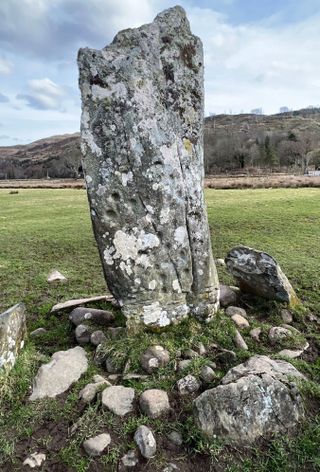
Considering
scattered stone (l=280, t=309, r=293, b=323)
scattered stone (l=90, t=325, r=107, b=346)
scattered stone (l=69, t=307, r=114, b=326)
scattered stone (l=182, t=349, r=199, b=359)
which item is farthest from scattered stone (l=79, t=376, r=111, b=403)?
scattered stone (l=280, t=309, r=293, b=323)

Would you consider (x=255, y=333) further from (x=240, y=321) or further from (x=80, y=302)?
(x=80, y=302)

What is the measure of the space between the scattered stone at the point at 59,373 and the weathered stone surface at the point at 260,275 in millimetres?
4122

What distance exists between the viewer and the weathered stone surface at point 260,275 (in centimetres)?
748

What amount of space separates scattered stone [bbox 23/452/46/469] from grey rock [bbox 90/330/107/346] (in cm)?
217

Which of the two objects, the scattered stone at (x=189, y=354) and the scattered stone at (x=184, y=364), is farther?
the scattered stone at (x=189, y=354)

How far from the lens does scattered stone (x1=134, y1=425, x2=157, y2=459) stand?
3.79m

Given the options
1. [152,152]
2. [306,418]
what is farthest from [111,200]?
[306,418]

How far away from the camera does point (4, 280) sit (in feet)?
37.4

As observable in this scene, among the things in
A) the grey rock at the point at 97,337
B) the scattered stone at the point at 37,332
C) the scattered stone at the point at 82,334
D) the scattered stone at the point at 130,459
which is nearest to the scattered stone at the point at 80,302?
the scattered stone at the point at 37,332

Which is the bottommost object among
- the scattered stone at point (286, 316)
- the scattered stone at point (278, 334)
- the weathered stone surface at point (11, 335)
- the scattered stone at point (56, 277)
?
the scattered stone at point (56, 277)

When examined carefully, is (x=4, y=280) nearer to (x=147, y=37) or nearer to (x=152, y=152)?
(x=152, y=152)

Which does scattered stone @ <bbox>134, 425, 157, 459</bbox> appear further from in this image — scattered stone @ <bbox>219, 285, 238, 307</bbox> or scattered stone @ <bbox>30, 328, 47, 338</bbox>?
scattered stone @ <bbox>219, 285, 238, 307</bbox>

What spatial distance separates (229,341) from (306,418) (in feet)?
6.02

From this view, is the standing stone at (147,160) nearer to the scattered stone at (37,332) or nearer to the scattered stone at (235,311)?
the scattered stone at (235,311)
